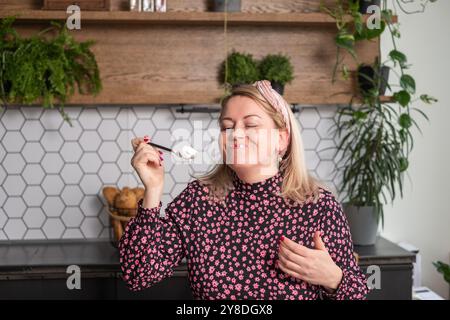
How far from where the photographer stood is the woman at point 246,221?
1527mm

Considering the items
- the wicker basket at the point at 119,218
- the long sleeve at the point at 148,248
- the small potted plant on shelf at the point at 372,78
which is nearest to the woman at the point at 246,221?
the long sleeve at the point at 148,248

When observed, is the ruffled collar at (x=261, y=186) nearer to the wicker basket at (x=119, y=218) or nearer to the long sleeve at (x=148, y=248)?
the long sleeve at (x=148, y=248)

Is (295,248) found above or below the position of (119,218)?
above

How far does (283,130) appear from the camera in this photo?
5.44 ft

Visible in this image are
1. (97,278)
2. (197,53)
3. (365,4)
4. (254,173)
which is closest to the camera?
(254,173)

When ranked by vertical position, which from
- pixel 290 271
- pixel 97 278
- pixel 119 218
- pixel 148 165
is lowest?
pixel 97 278

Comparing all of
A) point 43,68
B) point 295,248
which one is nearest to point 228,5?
point 43,68

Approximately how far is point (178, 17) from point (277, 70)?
0.56m

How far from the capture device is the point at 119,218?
2.78 meters

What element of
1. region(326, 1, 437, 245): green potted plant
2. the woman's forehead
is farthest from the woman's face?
Answer: region(326, 1, 437, 245): green potted plant

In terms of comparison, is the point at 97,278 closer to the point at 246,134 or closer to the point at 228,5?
the point at 246,134

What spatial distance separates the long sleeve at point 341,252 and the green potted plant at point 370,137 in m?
1.28

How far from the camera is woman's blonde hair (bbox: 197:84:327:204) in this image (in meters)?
1.61
